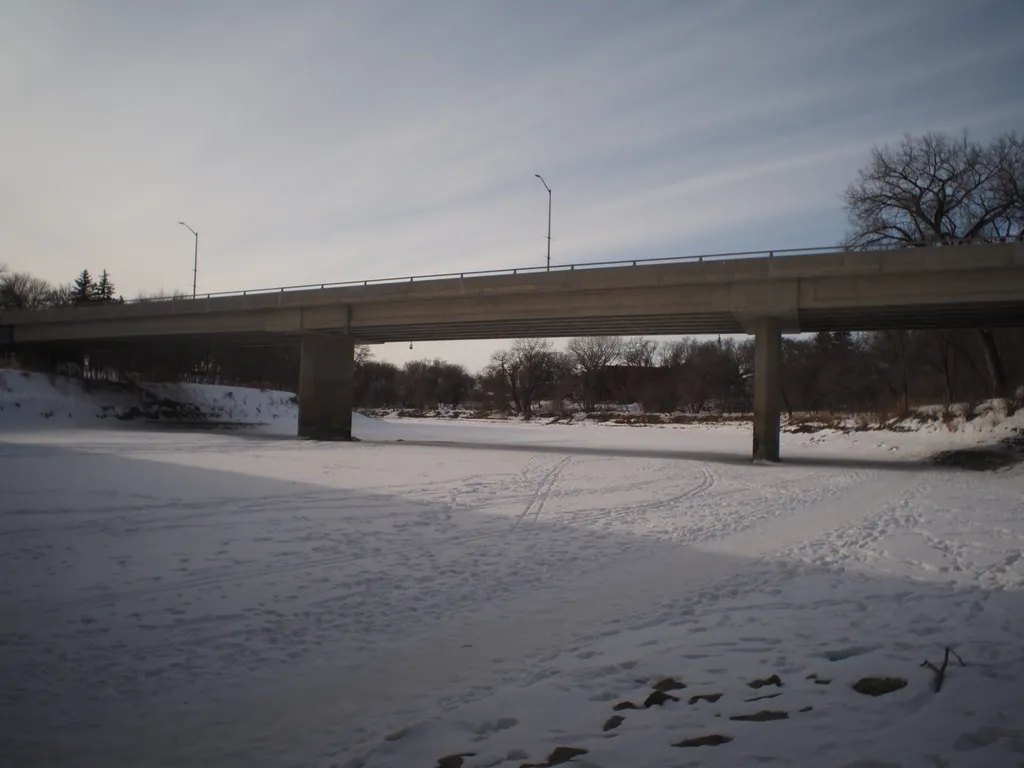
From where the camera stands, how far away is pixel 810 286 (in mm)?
23422

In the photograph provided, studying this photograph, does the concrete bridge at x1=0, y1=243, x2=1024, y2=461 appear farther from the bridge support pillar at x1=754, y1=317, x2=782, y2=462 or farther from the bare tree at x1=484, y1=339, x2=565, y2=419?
the bare tree at x1=484, y1=339, x2=565, y2=419

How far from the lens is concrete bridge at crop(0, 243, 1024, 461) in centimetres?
2175

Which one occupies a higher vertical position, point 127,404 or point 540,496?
point 127,404

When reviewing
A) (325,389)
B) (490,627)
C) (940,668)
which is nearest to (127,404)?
(325,389)

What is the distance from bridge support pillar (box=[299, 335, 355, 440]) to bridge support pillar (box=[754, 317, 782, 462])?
19.1 m

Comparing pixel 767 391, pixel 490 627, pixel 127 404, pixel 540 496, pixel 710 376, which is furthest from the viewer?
→ pixel 710 376

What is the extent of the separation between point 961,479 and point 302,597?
61.5 ft

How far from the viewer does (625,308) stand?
26.4 m

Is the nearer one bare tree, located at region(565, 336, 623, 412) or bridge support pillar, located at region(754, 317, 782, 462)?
bridge support pillar, located at region(754, 317, 782, 462)

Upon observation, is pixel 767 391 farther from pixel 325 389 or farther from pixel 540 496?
pixel 325 389

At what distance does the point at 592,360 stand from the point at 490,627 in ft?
291

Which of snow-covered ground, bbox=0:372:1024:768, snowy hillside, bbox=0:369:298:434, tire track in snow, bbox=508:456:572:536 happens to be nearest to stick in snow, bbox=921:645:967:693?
snow-covered ground, bbox=0:372:1024:768

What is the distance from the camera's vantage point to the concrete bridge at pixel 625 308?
21.8 meters

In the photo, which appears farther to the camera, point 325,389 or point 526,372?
point 526,372
